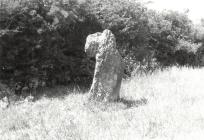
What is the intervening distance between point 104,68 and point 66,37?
3104mm

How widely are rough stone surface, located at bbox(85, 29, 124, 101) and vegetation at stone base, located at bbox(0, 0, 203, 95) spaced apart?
2.07m

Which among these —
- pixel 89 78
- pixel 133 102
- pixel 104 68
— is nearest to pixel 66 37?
pixel 89 78

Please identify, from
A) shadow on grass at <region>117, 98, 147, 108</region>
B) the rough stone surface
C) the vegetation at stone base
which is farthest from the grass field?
the vegetation at stone base

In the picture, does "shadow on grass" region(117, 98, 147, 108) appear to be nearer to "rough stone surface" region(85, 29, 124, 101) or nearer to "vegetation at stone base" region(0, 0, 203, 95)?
"rough stone surface" region(85, 29, 124, 101)

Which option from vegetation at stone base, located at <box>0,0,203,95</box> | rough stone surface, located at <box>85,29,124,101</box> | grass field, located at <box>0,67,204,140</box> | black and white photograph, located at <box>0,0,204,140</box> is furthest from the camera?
vegetation at stone base, located at <box>0,0,203,95</box>

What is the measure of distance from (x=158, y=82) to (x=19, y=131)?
632 centimetres

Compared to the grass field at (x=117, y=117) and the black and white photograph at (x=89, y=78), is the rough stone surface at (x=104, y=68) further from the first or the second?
the grass field at (x=117, y=117)

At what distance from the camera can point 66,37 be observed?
12562mm

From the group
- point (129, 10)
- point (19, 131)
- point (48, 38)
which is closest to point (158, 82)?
point (129, 10)

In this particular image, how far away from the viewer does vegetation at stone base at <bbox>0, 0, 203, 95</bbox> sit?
11.2 meters

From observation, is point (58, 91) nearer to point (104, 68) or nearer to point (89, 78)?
point (89, 78)

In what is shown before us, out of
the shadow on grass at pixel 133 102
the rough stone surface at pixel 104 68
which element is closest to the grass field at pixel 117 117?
the shadow on grass at pixel 133 102

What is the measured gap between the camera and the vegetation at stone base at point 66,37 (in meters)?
11.2

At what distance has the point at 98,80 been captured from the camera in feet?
32.4
